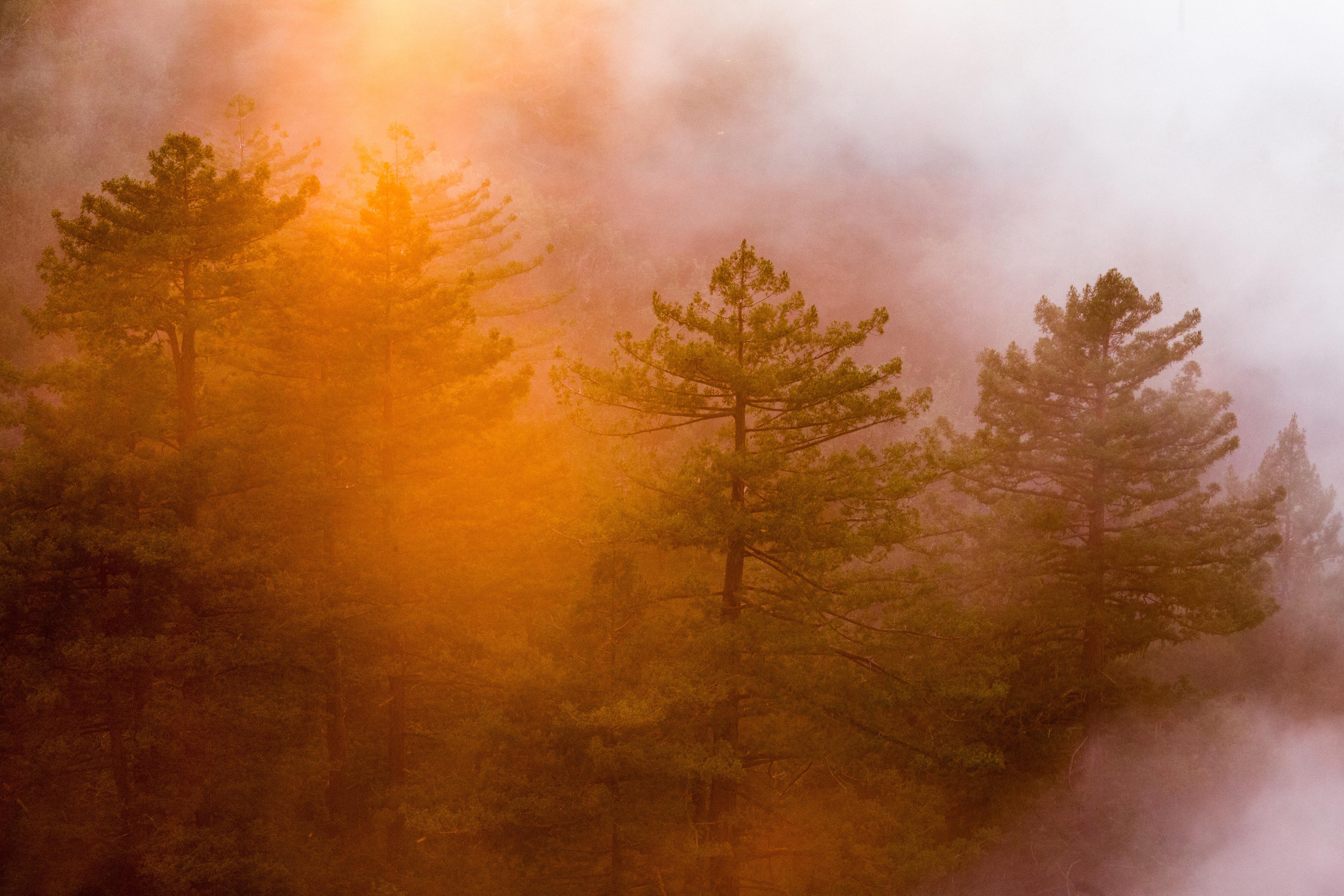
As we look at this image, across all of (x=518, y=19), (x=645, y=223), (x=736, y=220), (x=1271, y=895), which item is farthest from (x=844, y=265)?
(x=1271, y=895)

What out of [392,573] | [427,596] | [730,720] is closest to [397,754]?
[427,596]

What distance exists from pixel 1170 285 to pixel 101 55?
96807mm

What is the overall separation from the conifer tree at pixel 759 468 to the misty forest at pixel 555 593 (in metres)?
0.07

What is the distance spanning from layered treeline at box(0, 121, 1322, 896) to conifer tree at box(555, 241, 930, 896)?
0.20 feet

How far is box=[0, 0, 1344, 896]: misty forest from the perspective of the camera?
1262 centimetres

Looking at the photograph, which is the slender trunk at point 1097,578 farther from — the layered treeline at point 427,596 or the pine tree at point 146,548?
the pine tree at point 146,548

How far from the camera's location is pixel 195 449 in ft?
43.0

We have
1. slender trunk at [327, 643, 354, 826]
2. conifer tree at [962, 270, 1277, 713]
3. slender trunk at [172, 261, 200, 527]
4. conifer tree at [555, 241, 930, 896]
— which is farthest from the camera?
conifer tree at [962, 270, 1277, 713]

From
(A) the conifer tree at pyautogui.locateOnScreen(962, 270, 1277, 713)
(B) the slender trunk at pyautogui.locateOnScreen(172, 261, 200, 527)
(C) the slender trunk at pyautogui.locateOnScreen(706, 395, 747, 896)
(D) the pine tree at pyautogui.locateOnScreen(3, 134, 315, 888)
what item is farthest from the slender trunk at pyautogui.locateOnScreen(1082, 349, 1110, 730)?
(B) the slender trunk at pyautogui.locateOnScreen(172, 261, 200, 527)

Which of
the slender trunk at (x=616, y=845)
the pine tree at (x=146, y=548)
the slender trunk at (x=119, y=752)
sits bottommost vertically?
the slender trunk at (x=616, y=845)

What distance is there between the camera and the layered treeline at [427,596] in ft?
41.2

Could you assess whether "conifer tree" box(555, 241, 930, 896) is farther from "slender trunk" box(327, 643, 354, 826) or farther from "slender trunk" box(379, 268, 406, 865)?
"slender trunk" box(327, 643, 354, 826)

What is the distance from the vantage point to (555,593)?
1619 centimetres

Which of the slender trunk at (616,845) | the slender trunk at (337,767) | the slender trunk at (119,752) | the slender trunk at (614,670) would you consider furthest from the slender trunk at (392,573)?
the slender trunk at (614,670)
